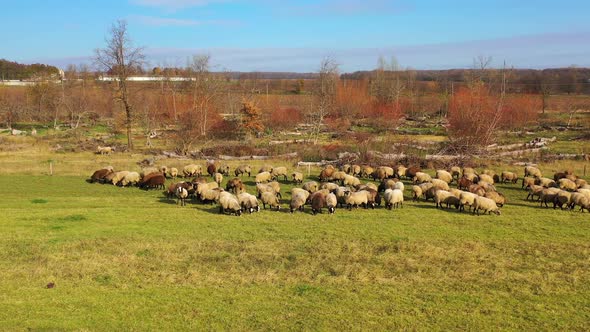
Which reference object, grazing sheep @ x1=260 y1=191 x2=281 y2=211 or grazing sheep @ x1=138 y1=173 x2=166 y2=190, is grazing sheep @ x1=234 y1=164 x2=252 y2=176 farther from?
grazing sheep @ x1=260 y1=191 x2=281 y2=211

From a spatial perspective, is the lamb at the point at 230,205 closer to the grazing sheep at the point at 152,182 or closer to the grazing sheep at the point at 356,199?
the grazing sheep at the point at 356,199

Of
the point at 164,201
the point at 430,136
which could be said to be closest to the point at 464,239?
the point at 164,201

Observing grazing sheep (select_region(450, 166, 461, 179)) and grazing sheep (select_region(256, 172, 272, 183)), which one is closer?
grazing sheep (select_region(256, 172, 272, 183))

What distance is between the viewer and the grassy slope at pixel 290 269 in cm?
1055

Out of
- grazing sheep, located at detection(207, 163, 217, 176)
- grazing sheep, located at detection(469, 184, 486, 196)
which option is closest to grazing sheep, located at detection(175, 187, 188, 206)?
grazing sheep, located at detection(207, 163, 217, 176)

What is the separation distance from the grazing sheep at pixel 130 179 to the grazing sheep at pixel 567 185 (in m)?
21.8

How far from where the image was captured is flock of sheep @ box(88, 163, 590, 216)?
66.8 ft

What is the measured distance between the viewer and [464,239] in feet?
53.7

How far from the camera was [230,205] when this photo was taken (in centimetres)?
1973

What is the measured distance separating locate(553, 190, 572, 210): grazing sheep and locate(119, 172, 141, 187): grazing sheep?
67.0 feet

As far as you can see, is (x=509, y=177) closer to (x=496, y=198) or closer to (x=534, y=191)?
(x=534, y=191)

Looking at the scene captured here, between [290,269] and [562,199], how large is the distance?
13.9 m

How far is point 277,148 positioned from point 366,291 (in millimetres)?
28155

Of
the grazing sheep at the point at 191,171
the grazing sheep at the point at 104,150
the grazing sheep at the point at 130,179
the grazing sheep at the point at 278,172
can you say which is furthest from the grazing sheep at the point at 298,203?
the grazing sheep at the point at 104,150
